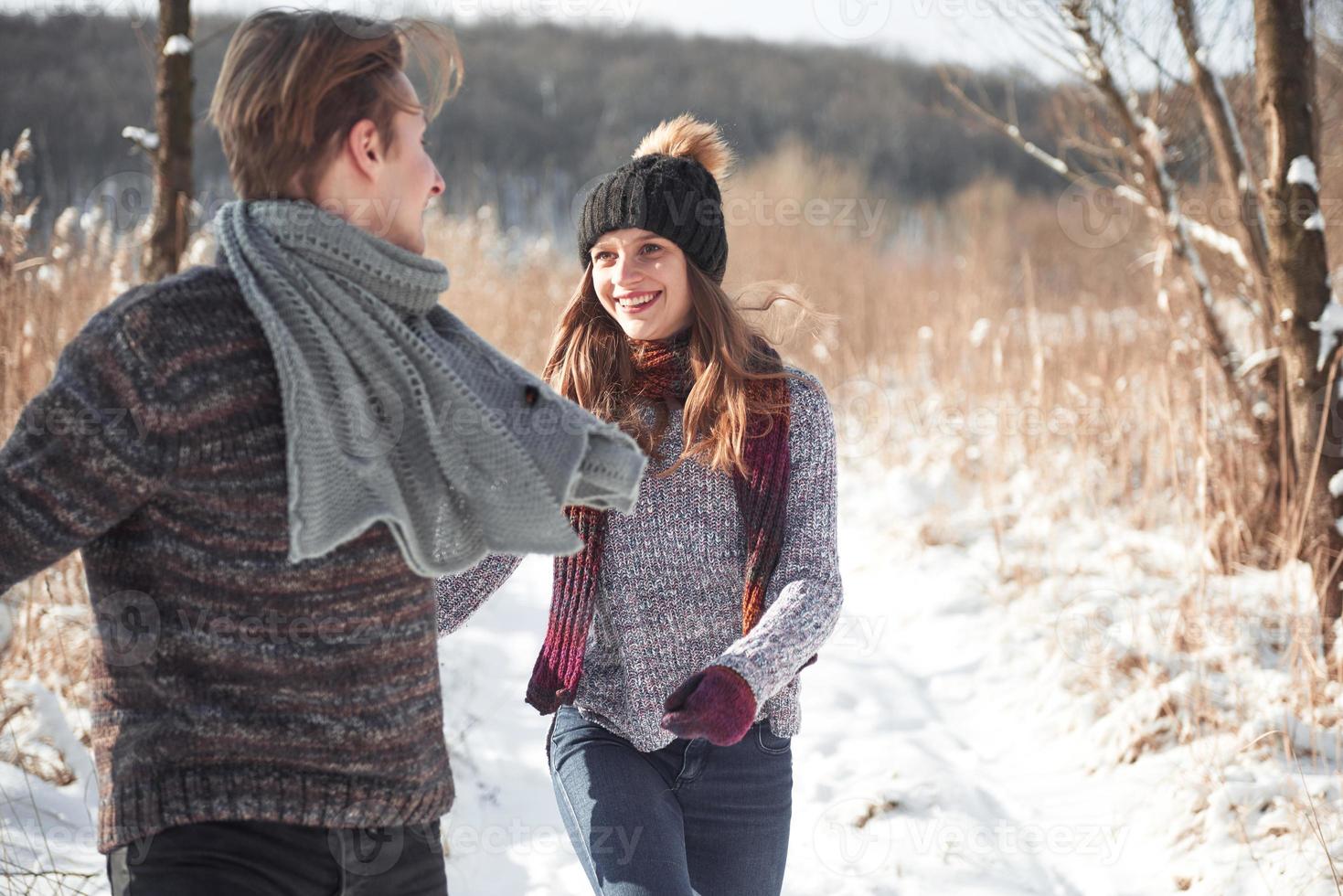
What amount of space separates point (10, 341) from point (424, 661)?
2824mm

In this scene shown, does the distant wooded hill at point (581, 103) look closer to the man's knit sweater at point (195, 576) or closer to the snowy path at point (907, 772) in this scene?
the snowy path at point (907, 772)

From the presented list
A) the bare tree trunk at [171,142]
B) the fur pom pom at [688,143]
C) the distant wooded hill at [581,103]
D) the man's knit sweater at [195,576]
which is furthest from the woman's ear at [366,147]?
the distant wooded hill at [581,103]

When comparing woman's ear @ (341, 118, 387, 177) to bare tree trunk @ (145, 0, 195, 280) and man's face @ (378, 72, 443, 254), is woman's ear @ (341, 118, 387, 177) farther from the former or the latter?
bare tree trunk @ (145, 0, 195, 280)

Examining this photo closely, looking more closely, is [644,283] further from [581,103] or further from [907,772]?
[581,103]

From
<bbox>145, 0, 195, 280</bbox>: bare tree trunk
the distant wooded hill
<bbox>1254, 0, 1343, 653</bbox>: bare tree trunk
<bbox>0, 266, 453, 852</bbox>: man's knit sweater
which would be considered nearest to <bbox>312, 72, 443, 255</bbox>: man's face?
<bbox>0, 266, 453, 852</bbox>: man's knit sweater

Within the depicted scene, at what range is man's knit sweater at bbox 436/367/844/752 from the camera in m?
1.95

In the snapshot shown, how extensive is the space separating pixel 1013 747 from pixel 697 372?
7.67ft

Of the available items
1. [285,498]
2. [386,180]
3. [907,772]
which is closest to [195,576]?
[285,498]

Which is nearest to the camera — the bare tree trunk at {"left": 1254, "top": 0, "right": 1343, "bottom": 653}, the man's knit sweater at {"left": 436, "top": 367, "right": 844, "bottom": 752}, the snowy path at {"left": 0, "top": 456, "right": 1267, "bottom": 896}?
the man's knit sweater at {"left": 436, "top": 367, "right": 844, "bottom": 752}

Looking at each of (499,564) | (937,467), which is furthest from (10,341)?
(937,467)

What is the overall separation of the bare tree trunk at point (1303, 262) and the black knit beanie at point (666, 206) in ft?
7.00

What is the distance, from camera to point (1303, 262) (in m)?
3.47

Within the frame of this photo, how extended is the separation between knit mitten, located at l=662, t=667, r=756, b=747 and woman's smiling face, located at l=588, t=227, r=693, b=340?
79 centimetres

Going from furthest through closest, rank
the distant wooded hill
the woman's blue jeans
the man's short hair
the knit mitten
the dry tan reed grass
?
1. the distant wooded hill
2. the dry tan reed grass
3. the woman's blue jeans
4. the knit mitten
5. the man's short hair
